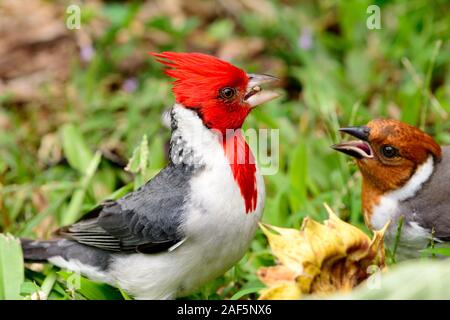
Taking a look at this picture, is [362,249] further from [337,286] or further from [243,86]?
[243,86]

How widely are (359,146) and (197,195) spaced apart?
0.82 m

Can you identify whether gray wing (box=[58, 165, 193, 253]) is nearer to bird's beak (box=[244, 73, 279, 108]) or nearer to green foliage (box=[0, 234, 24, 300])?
green foliage (box=[0, 234, 24, 300])

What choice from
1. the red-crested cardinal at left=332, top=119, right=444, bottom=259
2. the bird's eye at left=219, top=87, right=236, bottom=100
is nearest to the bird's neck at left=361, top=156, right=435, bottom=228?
the red-crested cardinal at left=332, top=119, right=444, bottom=259

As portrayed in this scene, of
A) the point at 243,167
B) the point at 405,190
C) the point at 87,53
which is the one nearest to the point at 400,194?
the point at 405,190

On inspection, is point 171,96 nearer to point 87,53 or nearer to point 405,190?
point 87,53

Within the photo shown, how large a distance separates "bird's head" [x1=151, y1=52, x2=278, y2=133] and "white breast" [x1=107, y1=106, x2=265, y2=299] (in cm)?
6

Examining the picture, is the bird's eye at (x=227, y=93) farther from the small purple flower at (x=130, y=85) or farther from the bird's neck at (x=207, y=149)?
the small purple flower at (x=130, y=85)

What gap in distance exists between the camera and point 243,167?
3.43 metres

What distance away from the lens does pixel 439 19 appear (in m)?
6.00

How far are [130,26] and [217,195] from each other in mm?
3481

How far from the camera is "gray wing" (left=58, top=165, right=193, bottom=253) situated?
11.3 ft
